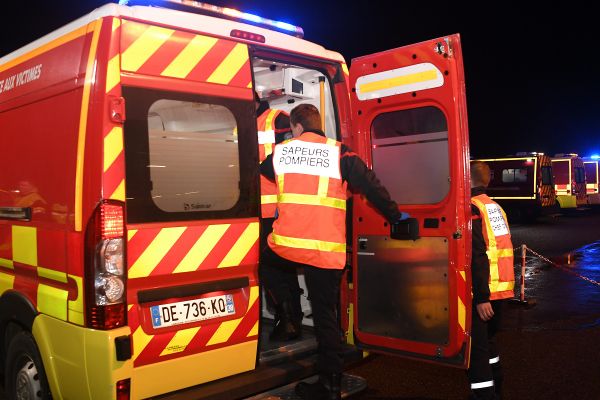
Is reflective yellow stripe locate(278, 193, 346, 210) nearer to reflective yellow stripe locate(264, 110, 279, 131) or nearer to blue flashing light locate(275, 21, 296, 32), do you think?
blue flashing light locate(275, 21, 296, 32)

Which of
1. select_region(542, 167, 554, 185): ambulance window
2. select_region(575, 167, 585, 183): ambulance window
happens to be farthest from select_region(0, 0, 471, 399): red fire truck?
select_region(575, 167, 585, 183): ambulance window

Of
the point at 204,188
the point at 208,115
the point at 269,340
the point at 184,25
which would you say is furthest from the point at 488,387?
the point at 184,25

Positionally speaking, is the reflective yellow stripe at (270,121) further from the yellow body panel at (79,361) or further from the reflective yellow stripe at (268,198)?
the yellow body panel at (79,361)

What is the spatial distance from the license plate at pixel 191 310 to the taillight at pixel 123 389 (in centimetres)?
30

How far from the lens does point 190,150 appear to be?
10.4 feet

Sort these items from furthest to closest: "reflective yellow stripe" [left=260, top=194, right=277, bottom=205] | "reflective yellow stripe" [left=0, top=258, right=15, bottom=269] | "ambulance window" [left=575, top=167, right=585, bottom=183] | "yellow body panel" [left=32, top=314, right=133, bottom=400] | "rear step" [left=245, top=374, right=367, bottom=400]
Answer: "ambulance window" [left=575, top=167, right=585, bottom=183] < "reflective yellow stripe" [left=260, top=194, right=277, bottom=205] < "reflective yellow stripe" [left=0, top=258, right=15, bottom=269] < "rear step" [left=245, top=374, right=367, bottom=400] < "yellow body panel" [left=32, top=314, right=133, bottom=400]

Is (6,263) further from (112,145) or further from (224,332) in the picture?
(224,332)

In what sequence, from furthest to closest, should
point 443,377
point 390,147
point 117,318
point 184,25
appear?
point 443,377 → point 390,147 → point 184,25 → point 117,318

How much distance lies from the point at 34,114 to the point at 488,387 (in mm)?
3261

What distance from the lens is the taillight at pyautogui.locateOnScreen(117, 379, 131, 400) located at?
2.78 meters

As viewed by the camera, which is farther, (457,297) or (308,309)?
(308,309)

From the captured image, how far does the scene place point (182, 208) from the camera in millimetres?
3104

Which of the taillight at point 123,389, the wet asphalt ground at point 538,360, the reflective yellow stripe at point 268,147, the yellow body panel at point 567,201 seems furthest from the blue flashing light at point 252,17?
the yellow body panel at point 567,201

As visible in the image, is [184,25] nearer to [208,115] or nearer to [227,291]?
[208,115]
